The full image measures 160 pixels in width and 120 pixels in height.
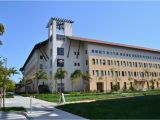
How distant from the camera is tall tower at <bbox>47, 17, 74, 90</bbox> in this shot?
59.5 metres

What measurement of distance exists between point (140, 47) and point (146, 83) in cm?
1279

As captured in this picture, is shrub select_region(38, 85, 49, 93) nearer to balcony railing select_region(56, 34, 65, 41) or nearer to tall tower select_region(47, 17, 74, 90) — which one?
tall tower select_region(47, 17, 74, 90)

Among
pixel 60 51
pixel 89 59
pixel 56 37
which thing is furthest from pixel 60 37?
pixel 89 59

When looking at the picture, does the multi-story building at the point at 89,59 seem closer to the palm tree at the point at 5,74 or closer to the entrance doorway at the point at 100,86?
the entrance doorway at the point at 100,86

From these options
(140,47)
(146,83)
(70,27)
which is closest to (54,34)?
(70,27)

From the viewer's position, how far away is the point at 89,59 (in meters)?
62.4

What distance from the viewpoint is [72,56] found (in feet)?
207

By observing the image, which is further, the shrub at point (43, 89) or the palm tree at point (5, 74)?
the shrub at point (43, 89)

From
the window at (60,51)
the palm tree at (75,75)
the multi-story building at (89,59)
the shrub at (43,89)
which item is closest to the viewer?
the palm tree at (75,75)

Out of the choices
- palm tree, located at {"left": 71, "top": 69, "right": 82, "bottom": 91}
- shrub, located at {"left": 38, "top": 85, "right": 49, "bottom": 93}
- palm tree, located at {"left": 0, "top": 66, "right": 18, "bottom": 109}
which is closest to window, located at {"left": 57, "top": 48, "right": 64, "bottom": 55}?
palm tree, located at {"left": 71, "top": 69, "right": 82, "bottom": 91}

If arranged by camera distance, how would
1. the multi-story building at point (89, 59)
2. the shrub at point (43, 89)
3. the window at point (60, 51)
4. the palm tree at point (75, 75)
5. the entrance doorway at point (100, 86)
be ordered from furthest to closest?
the entrance doorway at point (100, 86), the shrub at point (43, 89), the multi-story building at point (89, 59), the window at point (60, 51), the palm tree at point (75, 75)

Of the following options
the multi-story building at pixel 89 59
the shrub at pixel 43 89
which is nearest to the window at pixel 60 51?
the multi-story building at pixel 89 59

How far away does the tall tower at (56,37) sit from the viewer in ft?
195

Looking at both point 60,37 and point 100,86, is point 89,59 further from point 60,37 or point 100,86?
point 60,37
